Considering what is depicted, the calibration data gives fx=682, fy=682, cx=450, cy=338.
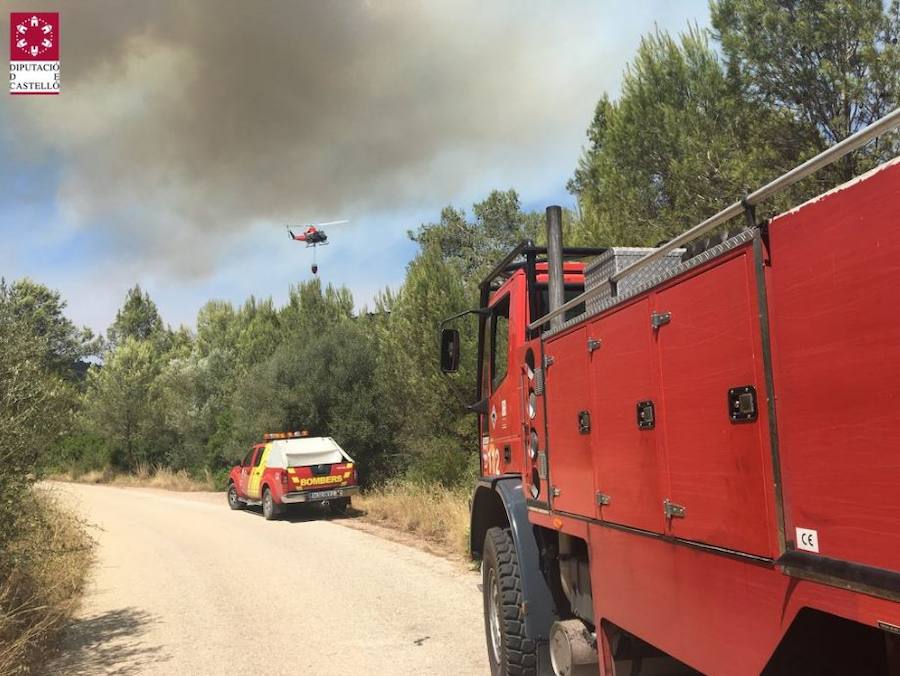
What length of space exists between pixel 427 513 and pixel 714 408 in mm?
11664

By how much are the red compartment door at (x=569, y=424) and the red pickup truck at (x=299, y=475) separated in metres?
12.6

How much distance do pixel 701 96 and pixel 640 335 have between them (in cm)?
902

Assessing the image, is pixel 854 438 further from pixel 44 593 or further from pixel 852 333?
pixel 44 593

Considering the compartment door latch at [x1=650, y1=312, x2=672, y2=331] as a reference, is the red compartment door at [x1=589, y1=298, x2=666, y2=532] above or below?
below

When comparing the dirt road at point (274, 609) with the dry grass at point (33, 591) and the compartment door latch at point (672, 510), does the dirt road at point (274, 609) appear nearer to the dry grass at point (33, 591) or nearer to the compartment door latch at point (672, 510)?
the dry grass at point (33, 591)

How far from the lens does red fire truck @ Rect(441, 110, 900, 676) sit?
1.67 metres

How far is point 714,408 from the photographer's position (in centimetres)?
235

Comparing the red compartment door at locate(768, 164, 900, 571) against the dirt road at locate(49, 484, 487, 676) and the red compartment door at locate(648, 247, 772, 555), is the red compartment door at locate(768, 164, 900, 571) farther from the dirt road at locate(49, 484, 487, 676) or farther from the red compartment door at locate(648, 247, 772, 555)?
the dirt road at locate(49, 484, 487, 676)

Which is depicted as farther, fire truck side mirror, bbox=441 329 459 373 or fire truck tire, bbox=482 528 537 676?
fire truck side mirror, bbox=441 329 459 373

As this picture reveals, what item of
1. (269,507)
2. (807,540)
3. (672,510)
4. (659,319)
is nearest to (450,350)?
(659,319)

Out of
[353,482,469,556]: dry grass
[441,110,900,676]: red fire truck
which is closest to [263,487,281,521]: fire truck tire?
[353,482,469,556]: dry grass

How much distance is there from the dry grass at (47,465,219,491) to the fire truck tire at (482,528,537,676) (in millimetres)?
25705

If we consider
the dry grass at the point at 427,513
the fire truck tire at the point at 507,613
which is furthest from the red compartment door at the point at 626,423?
the dry grass at the point at 427,513

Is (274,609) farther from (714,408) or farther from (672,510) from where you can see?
(714,408)
